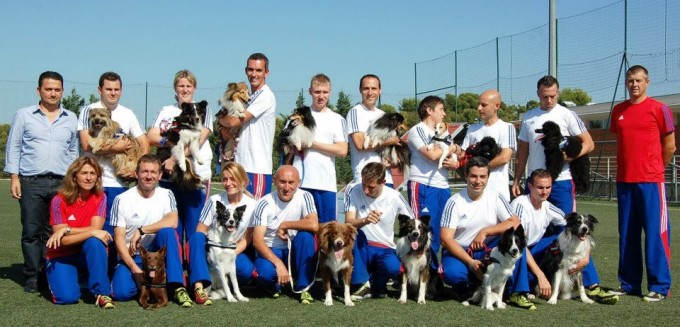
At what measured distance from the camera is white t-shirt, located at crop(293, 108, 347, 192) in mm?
5531

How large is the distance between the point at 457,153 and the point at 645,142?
4.81 feet

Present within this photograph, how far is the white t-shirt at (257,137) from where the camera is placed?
5.40 m

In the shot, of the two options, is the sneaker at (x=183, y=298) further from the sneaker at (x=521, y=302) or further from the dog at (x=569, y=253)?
Result: the dog at (x=569, y=253)

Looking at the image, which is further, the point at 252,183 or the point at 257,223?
the point at 252,183

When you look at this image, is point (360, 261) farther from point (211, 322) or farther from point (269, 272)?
point (211, 322)

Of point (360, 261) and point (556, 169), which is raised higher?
point (556, 169)

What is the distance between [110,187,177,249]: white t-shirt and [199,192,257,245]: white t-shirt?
0.25 metres

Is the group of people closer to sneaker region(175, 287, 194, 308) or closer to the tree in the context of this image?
sneaker region(175, 287, 194, 308)

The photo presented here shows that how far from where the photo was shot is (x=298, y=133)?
549cm

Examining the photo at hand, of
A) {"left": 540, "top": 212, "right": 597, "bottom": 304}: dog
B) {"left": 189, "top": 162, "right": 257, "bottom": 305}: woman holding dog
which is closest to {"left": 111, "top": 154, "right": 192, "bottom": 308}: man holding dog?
{"left": 189, "top": 162, "right": 257, "bottom": 305}: woman holding dog

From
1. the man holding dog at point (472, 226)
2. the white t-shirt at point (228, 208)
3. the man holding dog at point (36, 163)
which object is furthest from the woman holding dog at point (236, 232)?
the man holding dog at point (472, 226)

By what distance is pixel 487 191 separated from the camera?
523 cm

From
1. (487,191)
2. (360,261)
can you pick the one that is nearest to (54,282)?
(360,261)

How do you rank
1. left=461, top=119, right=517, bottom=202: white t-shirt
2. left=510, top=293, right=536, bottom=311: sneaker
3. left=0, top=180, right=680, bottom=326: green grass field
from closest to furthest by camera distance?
1. left=0, top=180, right=680, bottom=326: green grass field
2. left=510, top=293, right=536, bottom=311: sneaker
3. left=461, top=119, right=517, bottom=202: white t-shirt
